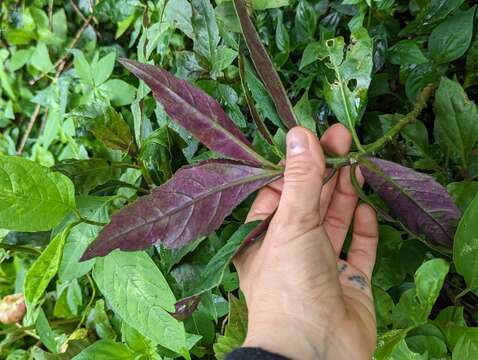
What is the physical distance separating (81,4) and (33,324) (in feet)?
2.92

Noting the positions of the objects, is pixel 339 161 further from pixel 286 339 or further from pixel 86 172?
pixel 86 172

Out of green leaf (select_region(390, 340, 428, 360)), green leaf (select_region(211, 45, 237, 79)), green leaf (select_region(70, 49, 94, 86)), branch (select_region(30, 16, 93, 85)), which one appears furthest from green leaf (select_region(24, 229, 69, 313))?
branch (select_region(30, 16, 93, 85))

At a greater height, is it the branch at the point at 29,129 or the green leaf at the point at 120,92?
the green leaf at the point at 120,92

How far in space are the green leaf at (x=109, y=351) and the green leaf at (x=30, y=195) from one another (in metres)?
0.27

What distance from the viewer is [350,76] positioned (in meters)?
0.76

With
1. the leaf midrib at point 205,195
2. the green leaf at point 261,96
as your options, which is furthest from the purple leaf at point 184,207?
the green leaf at point 261,96

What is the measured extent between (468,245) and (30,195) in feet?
1.95

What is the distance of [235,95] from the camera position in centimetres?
89

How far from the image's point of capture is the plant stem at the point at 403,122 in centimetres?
70

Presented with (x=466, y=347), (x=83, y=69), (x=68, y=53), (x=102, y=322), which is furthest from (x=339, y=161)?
(x=68, y=53)

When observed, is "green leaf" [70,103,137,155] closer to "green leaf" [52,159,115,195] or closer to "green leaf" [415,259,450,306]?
"green leaf" [52,159,115,195]

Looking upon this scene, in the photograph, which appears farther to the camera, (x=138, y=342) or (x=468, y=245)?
(x=138, y=342)

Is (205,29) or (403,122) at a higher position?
(205,29)

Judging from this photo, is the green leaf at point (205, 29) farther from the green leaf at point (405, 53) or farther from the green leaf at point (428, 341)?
the green leaf at point (428, 341)
